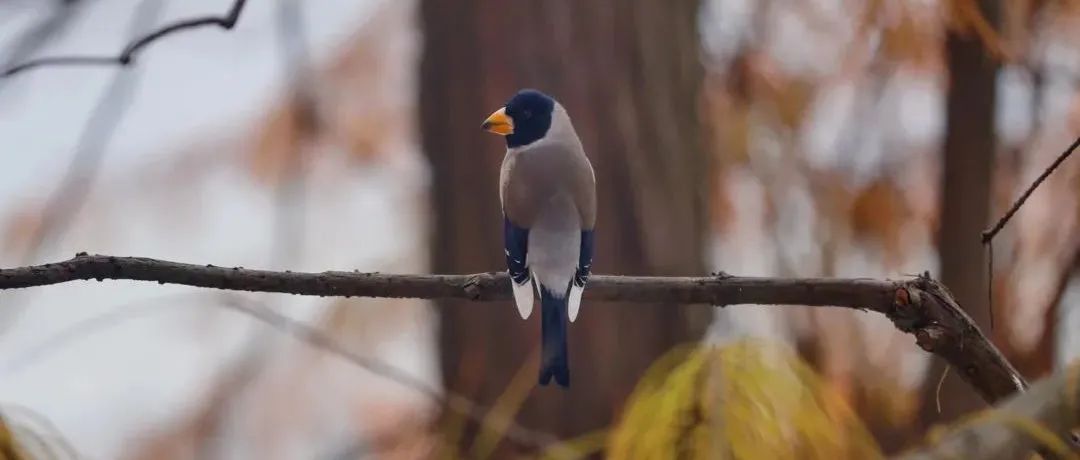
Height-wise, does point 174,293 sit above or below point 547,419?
above

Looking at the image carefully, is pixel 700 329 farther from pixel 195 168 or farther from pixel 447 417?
pixel 195 168

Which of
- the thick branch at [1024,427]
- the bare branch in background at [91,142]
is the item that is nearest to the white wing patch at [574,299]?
the thick branch at [1024,427]

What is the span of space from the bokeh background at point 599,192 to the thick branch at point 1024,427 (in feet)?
1.05

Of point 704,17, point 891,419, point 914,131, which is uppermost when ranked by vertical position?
point 704,17

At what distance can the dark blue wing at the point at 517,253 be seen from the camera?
1.66 ft

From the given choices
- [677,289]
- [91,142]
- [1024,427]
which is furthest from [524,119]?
[91,142]

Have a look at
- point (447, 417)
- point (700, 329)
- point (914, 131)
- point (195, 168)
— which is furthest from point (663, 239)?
point (195, 168)

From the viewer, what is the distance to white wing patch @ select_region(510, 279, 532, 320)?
0.50 m

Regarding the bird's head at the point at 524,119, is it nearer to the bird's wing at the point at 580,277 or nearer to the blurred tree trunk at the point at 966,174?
the bird's wing at the point at 580,277

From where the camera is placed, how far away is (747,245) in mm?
969

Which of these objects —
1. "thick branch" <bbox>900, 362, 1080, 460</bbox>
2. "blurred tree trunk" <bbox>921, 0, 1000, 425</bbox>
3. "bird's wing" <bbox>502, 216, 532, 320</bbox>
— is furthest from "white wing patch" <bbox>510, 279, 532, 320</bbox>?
"blurred tree trunk" <bbox>921, 0, 1000, 425</bbox>

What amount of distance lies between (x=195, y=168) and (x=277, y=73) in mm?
173

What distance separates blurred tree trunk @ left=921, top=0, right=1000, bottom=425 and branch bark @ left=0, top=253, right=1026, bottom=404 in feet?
1.42

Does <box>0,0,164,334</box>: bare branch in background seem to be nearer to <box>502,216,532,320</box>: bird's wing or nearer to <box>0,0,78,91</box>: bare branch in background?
<box>0,0,78,91</box>: bare branch in background
